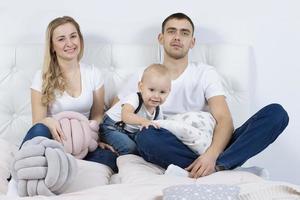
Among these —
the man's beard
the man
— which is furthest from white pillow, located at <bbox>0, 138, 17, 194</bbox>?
the man's beard

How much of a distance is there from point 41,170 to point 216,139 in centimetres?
68

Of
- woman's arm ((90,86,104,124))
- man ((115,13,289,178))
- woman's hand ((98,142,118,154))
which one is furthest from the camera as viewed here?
woman's arm ((90,86,104,124))

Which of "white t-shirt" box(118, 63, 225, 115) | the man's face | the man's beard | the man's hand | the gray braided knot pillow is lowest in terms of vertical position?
the man's hand

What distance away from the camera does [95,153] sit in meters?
2.01

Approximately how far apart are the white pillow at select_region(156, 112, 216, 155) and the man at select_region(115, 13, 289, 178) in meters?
0.02

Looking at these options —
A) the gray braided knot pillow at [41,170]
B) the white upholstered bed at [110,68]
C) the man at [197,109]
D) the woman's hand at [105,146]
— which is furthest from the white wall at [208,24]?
the gray braided knot pillow at [41,170]

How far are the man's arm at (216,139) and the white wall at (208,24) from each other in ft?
1.48

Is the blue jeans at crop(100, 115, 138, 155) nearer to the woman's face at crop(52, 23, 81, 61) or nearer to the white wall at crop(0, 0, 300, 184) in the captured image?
the woman's face at crop(52, 23, 81, 61)

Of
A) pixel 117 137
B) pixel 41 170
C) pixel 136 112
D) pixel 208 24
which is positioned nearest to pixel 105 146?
pixel 117 137

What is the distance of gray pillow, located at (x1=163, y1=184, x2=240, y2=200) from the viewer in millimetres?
1316

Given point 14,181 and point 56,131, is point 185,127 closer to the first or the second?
point 56,131

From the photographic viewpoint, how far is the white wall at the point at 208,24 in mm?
→ 2416

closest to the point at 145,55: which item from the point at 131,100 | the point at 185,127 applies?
the point at 131,100

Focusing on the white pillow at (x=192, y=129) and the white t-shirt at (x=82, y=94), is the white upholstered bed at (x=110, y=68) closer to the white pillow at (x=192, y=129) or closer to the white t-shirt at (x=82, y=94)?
the white t-shirt at (x=82, y=94)
